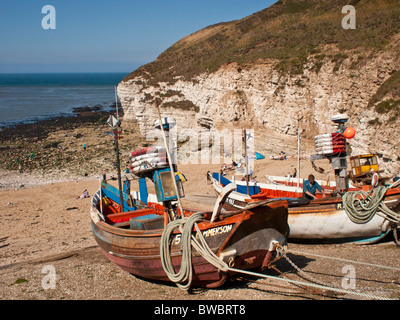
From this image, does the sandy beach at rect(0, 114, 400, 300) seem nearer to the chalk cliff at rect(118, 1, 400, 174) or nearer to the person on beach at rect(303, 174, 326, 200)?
the person on beach at rect(303, 174, 326, 200)

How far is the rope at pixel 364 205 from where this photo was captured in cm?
1094

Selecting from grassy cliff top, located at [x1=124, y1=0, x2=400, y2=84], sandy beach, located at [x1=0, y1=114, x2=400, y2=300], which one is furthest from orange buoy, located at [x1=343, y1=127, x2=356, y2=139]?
grassy cliff top, located at [x1=124, y1=0, x2=400, y2=84]

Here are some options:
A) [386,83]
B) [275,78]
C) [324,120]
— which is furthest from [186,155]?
[386,83]

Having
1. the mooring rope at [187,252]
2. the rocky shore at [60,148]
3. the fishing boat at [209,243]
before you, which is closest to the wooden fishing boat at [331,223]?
the fishing boat at [209,243]

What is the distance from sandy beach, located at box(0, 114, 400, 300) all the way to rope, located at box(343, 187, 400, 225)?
120 centimetres

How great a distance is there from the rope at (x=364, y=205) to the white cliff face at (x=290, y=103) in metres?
10.6

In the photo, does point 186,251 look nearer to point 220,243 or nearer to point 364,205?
point 220,243

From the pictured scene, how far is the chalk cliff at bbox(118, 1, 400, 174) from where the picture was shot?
2367 cm

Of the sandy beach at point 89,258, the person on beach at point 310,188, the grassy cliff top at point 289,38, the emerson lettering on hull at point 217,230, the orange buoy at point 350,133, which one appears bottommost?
the sandy beach at point 89,258

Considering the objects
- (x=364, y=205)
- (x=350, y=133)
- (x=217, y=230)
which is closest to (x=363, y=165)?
(x=350, y=133)

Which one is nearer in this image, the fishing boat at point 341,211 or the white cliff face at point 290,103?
the fishing boat at point 341,211

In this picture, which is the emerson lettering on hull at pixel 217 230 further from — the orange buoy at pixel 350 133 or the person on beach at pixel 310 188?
the orange buoy at pixel 350 133

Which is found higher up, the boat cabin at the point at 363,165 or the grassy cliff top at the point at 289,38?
the grassy cliff top at the point at 289,38
